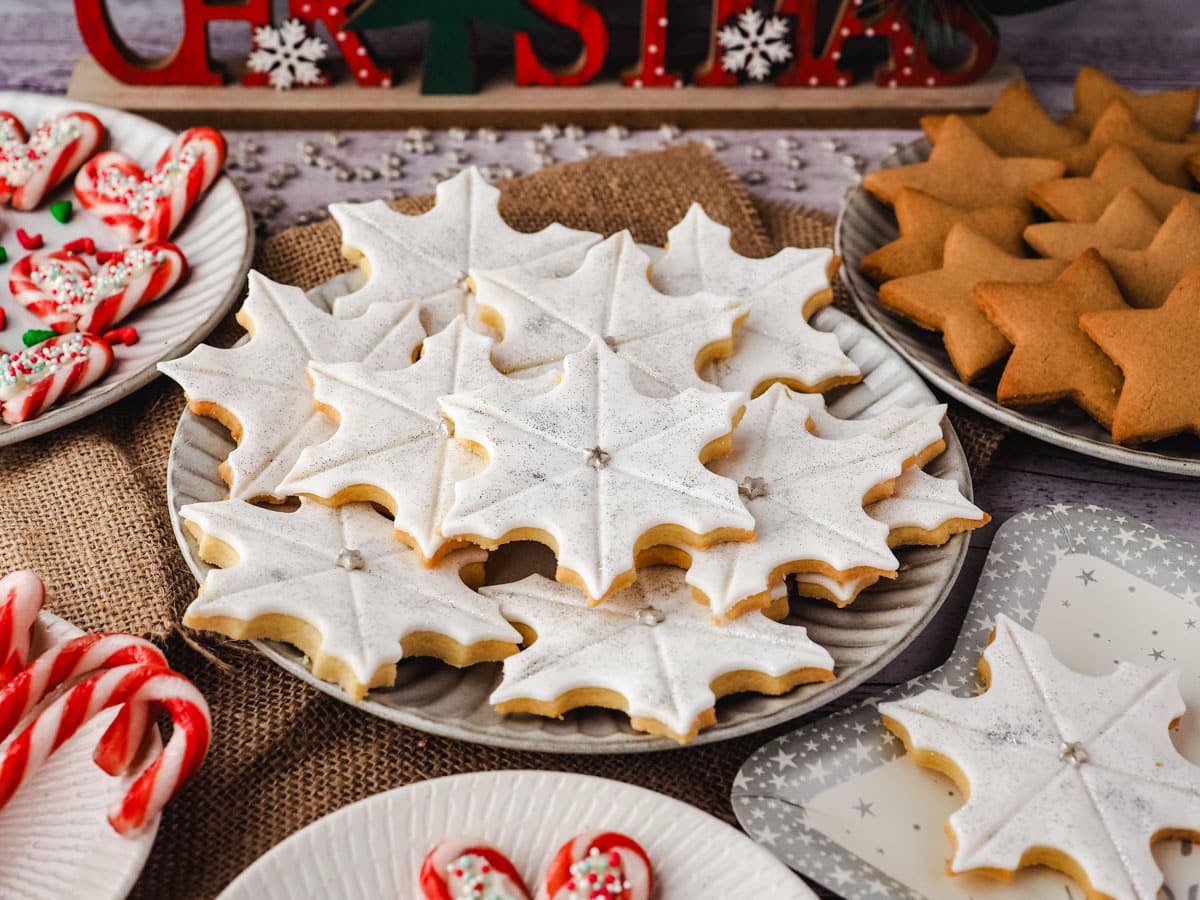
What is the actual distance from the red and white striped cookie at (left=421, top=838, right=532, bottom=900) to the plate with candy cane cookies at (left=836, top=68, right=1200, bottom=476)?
0.91 metres

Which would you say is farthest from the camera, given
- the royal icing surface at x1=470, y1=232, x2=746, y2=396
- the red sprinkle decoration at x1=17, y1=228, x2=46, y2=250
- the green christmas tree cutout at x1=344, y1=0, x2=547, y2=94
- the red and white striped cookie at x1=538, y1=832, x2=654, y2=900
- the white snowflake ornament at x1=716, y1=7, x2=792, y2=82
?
the white snowflake ornament at x1=716, y1=7, x2=792, y2=82

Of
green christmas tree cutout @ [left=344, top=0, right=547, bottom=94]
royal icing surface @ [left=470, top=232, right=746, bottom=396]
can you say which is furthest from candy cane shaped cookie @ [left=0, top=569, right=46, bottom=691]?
green christmas tree cutout @ [left=344, top=0, right=547, bottom=94]

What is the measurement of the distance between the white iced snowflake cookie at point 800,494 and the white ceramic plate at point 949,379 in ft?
0.53

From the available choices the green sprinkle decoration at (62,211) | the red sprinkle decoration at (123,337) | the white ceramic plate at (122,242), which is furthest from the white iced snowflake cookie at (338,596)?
the green sprinkle decoration at (62,211)

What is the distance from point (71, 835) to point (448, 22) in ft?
5.17

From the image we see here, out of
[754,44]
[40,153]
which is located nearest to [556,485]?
[40,153]

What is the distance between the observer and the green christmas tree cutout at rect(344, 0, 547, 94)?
215cm

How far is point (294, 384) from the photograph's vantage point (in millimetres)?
1498

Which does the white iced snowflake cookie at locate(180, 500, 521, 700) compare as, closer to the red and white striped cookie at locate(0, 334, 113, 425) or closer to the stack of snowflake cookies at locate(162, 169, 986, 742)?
the stack of snowflake cookies at locate(162, 169, 986, 742)

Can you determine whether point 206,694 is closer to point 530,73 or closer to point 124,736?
point 124,736

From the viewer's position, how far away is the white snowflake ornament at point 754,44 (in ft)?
7.41

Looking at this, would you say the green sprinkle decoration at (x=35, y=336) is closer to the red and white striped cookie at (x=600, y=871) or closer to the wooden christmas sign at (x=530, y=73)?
the wooden christmas sign at (x=530, y=73)

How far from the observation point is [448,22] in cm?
221

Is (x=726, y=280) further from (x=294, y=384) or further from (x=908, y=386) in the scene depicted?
(x=294, y=384)
